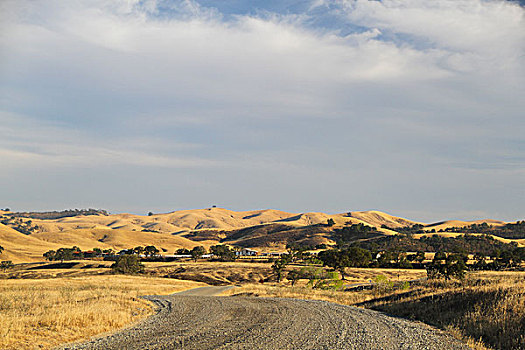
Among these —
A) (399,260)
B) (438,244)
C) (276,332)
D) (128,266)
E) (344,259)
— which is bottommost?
(399,260)

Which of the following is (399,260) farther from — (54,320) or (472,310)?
(54,320)

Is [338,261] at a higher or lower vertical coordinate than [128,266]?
higher

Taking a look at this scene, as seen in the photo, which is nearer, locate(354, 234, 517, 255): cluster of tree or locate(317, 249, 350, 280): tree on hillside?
locate(317, 249, 350, 280): tree on hillside

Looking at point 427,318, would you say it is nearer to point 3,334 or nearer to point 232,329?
point 232,329

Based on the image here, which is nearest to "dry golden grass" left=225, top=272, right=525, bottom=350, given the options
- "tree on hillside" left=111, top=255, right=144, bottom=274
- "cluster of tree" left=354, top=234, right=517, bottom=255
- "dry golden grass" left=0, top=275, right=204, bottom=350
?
"dry golden grass" left=0, top=275, right=204, bottom=350

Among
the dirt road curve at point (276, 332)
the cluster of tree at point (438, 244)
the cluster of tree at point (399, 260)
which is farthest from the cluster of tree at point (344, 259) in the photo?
the dirt road curve at point (276, 332)

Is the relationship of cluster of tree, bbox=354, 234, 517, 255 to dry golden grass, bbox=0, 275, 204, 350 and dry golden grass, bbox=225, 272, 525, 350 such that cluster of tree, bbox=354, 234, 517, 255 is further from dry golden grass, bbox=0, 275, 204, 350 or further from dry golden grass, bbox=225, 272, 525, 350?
dry golden grass, bbox=0, 275, 204, 350

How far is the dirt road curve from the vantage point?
13.9 m

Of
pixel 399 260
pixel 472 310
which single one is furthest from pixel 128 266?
pixel 472 310

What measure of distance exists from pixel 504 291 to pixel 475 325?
385cm

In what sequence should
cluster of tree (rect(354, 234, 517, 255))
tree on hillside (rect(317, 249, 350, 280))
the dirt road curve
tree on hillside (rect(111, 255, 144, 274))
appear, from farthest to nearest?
cluster of tree (rect(354, 234, 517, 255)) → tree on hillside (rect(317, 249, 350, 280)) → tree on hillside (rect(111, 255, 144, 274)) → the dirt road curve

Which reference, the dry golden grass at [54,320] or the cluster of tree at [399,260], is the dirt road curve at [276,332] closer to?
the dry golden grass at [54,320]

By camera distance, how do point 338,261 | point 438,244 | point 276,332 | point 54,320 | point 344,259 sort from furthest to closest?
point 438,244
point 344,259
point 338,261
point 54,320
point 276,332

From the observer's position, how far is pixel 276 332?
16.2 meters
